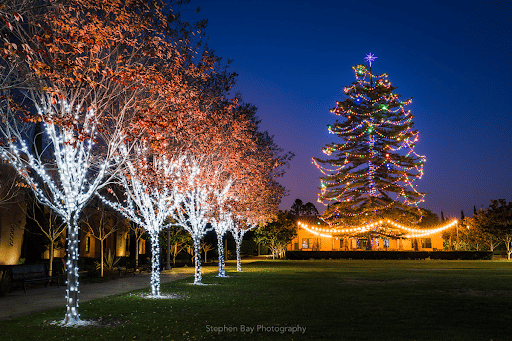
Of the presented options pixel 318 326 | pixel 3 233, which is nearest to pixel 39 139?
pixel 3 233

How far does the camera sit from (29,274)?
57.4 ft

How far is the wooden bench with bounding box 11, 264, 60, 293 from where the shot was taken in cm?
1639

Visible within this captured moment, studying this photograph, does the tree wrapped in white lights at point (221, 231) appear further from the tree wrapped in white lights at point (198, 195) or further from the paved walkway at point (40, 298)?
the paved walkway at point (40, 298)

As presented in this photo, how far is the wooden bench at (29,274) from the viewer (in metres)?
16.4

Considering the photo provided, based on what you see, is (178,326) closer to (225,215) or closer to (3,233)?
(225,215)

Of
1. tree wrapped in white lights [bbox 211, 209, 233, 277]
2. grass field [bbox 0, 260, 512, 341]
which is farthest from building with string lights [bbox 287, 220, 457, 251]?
grass field [bbox 0, 260, 512, 341]

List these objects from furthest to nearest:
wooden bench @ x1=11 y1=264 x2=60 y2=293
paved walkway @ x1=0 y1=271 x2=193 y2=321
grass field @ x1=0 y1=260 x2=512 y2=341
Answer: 1. wooden bench @ x1=11 y1=264 x2=60 y2=293
2. paved walkway @ x1=0 y1=271 x2=193 y2=321
3. grass field @ x1=0 y1=260 x2=512 y2=341

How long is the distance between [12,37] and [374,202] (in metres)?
44.2

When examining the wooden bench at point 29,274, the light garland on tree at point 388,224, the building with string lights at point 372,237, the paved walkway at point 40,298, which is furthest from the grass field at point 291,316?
the building with string lights at point 372,237

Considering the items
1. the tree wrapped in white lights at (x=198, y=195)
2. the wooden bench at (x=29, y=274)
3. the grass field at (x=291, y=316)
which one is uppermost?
the tree wrapped in white lights at (x=198, y=195)

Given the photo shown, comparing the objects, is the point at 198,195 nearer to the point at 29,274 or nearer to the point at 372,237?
the point at 29,274

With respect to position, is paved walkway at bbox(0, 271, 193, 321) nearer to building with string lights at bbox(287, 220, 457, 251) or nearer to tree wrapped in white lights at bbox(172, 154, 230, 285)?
tree wrapped in white lights at bbox(172, 154, 230, 285)

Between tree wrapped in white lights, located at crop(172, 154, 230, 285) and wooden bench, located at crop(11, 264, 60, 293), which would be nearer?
wooden bench, located at crop(11, 264, 60, 293)

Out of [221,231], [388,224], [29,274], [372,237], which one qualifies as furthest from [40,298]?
[372,237]
